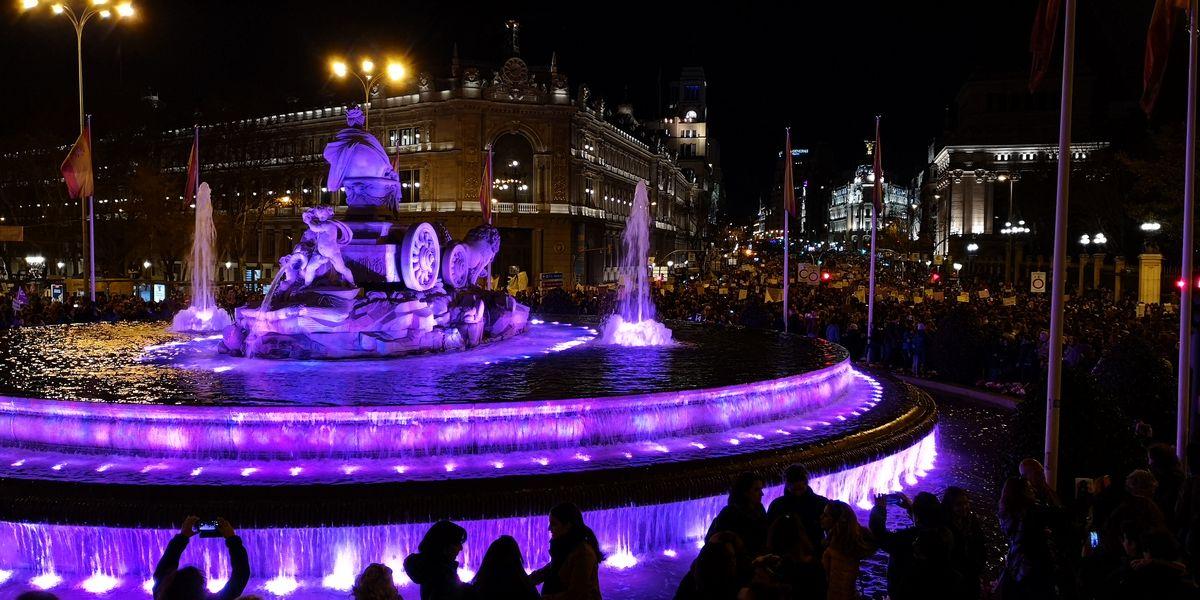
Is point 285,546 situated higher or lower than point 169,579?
lower

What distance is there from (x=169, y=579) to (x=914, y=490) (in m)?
9.78

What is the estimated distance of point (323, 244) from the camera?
1569 centimetres

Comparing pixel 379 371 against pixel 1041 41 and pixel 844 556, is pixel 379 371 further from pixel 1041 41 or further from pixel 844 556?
pixel 1041 41

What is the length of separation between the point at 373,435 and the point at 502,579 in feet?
18.5

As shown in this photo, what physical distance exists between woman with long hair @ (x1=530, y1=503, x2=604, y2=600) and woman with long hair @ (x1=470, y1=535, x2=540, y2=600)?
0.36 m

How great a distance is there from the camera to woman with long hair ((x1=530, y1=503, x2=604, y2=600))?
534 cm

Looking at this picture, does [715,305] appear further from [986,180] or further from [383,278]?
[986,180]

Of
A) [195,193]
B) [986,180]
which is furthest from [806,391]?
[986,180]

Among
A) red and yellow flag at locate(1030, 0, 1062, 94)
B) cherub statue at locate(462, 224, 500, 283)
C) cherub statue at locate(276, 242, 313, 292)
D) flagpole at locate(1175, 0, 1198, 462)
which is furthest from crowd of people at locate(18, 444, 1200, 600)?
cherub statue at locate(462, 224, 500, 283)

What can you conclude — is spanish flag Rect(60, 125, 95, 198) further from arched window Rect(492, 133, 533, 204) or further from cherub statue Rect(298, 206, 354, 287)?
arched window Rect(492, 133, 533, 204)

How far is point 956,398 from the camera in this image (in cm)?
1952

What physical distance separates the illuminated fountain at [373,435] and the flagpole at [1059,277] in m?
2.32

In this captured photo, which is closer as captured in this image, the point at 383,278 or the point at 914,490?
the point at 914,490

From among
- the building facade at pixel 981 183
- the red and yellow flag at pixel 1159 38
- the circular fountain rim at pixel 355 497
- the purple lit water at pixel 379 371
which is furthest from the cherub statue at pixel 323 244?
the building facade at pixel 981 183
